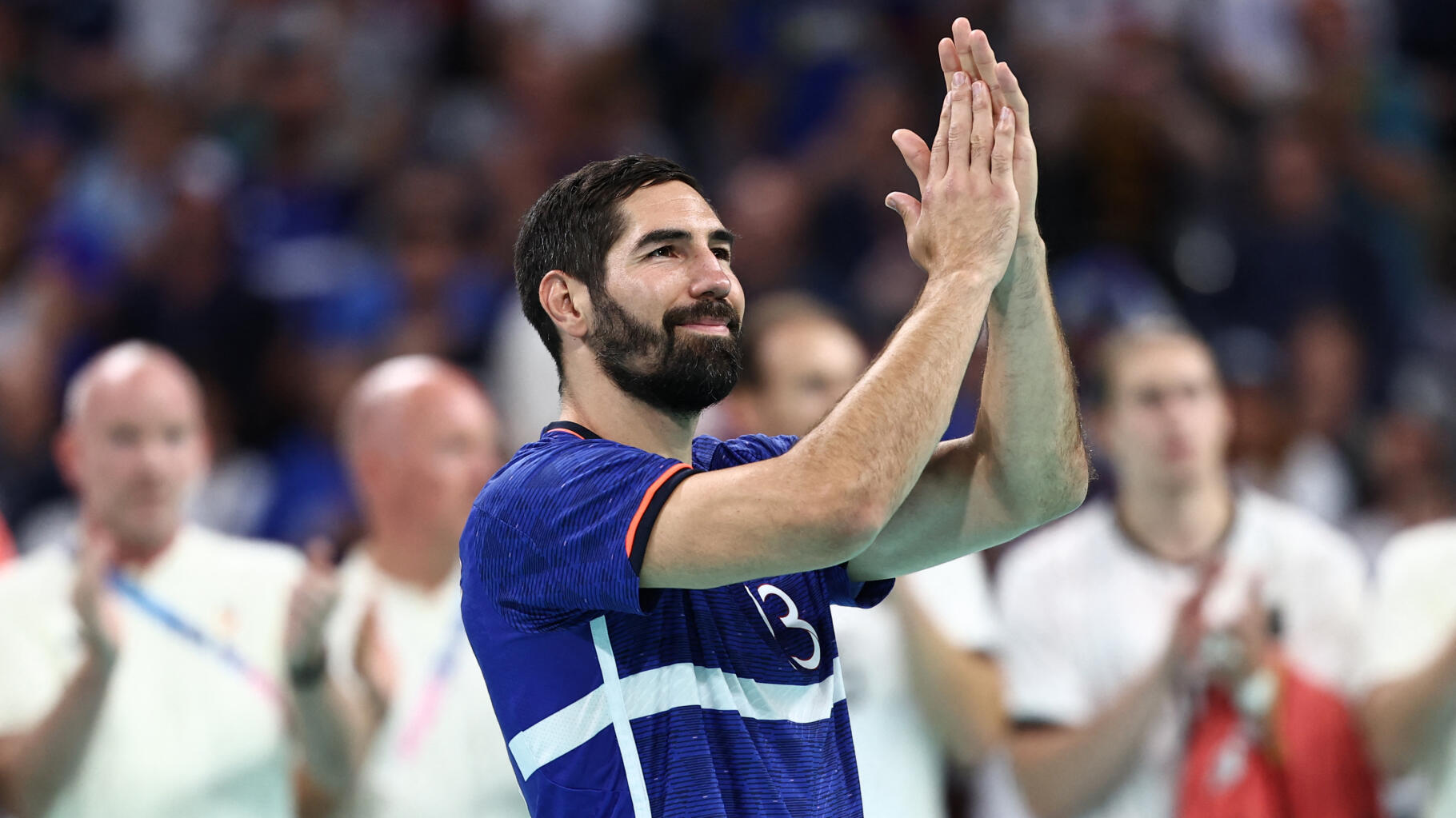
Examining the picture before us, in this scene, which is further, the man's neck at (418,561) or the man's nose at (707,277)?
the man's neck at (418,561)

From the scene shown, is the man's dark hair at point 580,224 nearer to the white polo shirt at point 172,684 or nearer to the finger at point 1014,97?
the finger at point 1014,97

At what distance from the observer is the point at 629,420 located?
137 inches

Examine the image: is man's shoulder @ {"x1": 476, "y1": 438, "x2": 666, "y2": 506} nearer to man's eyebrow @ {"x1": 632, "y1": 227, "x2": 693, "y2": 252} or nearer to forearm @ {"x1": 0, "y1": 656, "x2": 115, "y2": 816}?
man's eyebrow @ {"x1": 632, "y1": 227, "x2": 693, "y2": 252}

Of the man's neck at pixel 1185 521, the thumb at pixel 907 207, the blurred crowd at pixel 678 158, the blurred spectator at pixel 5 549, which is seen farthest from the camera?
the blurred crowd at pixel 678 158

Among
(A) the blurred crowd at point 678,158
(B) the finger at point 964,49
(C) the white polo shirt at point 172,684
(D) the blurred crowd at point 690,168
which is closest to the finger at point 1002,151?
(B) the finger at point 964,49

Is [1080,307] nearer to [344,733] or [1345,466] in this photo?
[1345,466]

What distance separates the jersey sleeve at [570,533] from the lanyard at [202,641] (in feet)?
9.67

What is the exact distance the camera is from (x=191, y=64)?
35.7 ft

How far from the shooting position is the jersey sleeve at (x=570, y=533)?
3.02 meters

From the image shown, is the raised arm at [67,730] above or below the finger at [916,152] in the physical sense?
below

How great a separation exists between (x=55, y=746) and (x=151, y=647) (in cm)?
48

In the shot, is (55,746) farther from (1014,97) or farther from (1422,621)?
(1422,621)

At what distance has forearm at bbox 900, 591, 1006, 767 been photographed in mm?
5754

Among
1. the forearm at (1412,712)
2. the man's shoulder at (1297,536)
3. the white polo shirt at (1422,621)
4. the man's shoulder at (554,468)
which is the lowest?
the forearm at (1412,712)
